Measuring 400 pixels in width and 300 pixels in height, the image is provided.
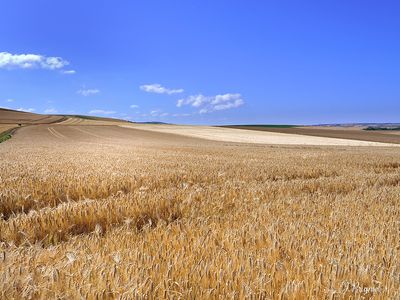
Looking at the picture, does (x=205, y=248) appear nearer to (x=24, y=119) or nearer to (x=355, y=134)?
(x=355, y=134)

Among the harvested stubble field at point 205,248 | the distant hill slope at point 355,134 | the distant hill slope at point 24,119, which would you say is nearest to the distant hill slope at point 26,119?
the distant hill slope at point 24,119

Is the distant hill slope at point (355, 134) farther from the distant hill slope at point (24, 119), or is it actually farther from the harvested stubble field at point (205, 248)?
the distant hill slope at point (24, 119)

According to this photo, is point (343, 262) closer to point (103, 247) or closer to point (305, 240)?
point (305, 240)

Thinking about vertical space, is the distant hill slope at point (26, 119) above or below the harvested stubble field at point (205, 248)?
above

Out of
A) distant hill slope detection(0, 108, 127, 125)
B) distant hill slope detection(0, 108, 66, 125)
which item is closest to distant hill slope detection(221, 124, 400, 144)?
distant hill slope detection(0, 108, 127, 125)

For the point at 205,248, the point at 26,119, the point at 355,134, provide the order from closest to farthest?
the point at 205,248
the point at 355,134
the point at 26,119

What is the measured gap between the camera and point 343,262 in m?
2.88

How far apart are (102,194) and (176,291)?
5189mm

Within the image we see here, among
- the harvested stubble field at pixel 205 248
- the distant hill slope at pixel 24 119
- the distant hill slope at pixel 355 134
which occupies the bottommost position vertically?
the distant hill slope at pixel 355 134

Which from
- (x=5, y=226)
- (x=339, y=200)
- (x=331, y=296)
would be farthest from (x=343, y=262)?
(x=5, y=226)

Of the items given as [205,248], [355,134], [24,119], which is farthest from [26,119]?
[205,248]

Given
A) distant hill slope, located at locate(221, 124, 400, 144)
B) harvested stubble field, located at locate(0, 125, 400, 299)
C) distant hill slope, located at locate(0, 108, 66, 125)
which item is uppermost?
distant hill slope, located at locate(0, 108, 66, 125)

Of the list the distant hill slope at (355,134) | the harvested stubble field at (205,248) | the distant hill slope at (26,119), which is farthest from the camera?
the distant hill slope at (26,119)

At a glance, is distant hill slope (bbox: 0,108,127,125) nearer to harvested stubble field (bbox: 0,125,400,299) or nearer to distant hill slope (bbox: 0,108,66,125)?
distant hill slope (bbox: 0,108,66,125)
